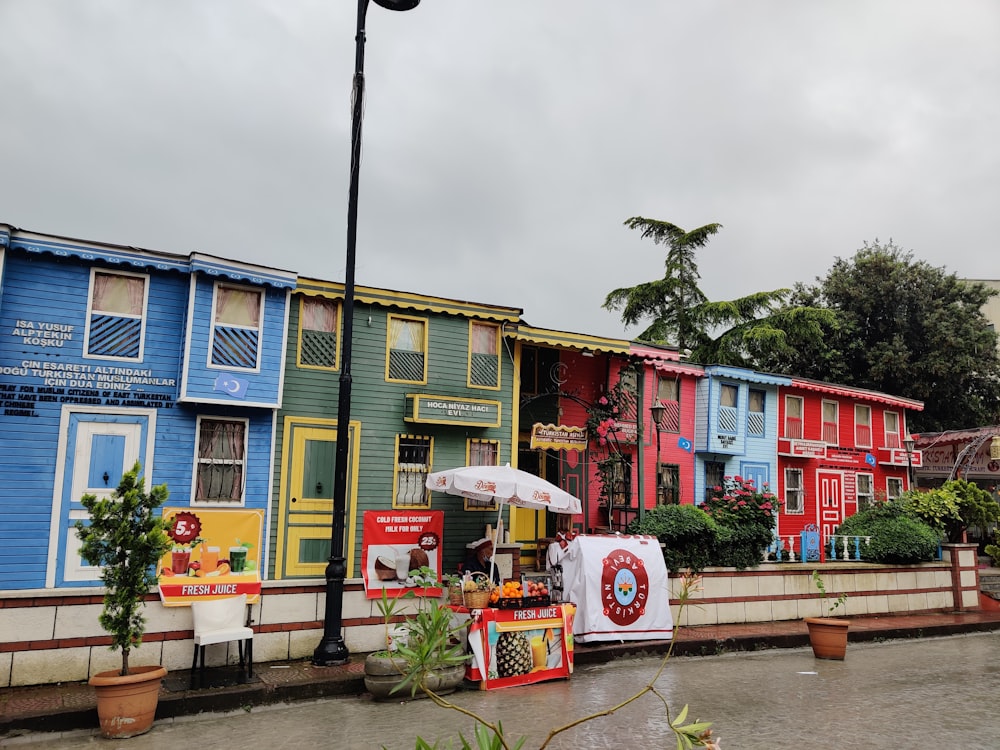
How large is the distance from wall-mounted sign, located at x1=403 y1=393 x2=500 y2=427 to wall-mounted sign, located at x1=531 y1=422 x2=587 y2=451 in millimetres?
979

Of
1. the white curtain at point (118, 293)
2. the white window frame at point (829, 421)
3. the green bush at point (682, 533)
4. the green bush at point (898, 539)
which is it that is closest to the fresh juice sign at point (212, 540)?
the white curtain at point (118, 293)

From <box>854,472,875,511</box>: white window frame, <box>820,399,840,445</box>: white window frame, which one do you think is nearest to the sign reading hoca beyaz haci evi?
<box>820,399,840,445</box>: white window frame

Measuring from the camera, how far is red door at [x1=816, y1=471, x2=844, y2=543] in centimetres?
2745

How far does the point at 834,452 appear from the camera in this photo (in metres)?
28.0

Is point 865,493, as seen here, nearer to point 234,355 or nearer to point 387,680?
point 234,355

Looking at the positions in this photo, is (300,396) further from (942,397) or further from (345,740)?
(942,397)

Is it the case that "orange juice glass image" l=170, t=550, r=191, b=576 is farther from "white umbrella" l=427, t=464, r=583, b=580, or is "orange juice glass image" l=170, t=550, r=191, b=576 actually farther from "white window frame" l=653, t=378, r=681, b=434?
"white window frame" l=653, t=378, r=681, b=434

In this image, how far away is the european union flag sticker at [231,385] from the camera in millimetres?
13359

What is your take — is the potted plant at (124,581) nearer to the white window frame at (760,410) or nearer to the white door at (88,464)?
the white door at (88,464)

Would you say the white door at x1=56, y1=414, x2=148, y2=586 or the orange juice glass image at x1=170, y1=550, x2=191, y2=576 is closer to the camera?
the white door at x1=56, y1=414, x2=148, y2=586

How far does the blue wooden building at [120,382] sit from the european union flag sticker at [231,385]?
0.10 ft

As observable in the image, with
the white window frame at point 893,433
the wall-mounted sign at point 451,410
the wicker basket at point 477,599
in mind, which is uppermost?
the white window frame at point 893,433

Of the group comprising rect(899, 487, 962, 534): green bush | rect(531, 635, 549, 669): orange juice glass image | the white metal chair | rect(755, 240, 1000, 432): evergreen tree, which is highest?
rect(755, 240, 1000, 432): evergreen tree

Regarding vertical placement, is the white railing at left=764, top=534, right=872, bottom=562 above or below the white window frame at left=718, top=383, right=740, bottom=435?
below
